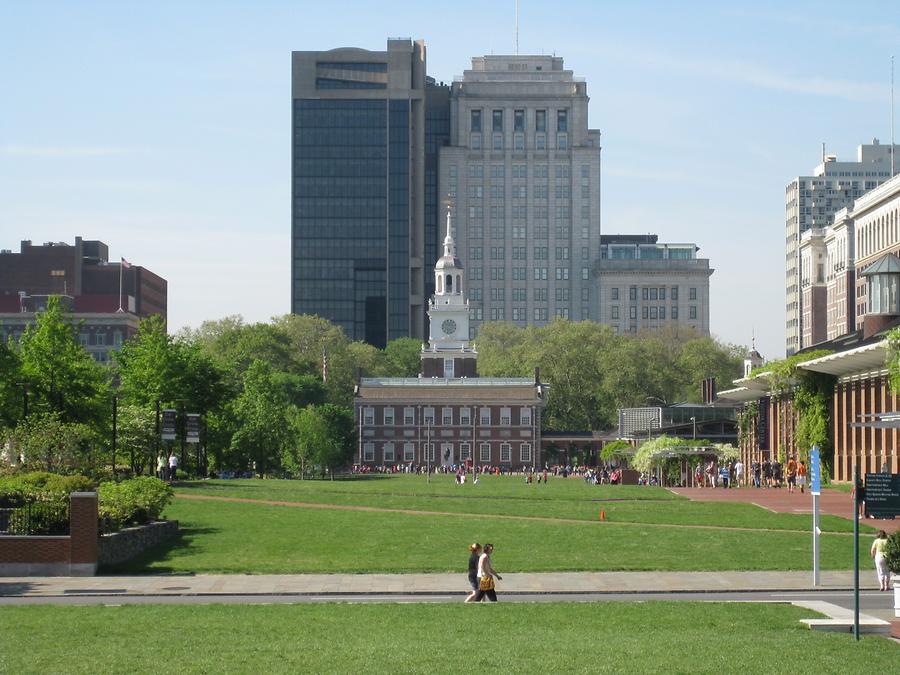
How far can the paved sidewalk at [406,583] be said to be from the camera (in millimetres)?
37969

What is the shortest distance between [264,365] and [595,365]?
7303cm

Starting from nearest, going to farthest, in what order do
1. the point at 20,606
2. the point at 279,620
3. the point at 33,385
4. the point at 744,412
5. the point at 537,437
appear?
the point at 279,620 < the point at 20,606 < the point at 33,385 < the point at 744,412 < the point at 537,437

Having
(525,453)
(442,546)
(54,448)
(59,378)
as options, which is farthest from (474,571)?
(525,453)

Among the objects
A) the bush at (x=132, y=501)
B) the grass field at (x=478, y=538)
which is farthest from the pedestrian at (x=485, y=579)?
the bush at (x=132, y=501)

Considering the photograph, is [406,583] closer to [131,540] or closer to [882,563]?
[131,540]

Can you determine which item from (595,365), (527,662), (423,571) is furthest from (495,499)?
(595,365)

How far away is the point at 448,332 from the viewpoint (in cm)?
19425

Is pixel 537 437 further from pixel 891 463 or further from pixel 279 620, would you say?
pixel 279 620

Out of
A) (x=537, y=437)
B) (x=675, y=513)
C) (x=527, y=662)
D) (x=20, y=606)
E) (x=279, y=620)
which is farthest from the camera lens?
(x=537, y=437)

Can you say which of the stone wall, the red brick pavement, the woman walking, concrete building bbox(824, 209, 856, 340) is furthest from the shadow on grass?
concrete building bbox(824, 209, 856, 340)

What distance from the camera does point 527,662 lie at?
24172 mm

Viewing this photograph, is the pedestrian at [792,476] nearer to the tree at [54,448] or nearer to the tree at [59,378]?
the tree at [54,448]

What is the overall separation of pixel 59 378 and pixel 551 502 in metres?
27.7

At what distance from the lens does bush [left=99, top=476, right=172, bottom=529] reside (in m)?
46.9
